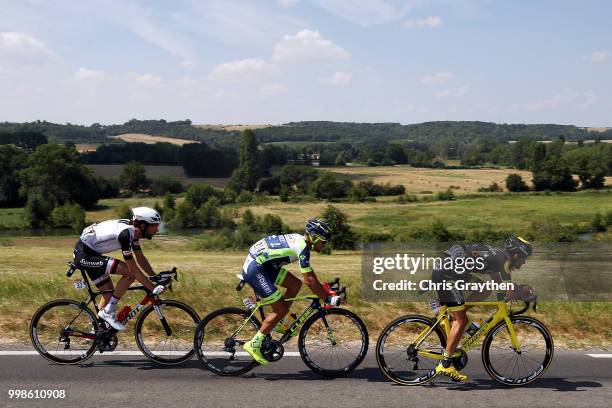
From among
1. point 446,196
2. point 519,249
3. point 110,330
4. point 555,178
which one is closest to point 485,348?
point 519,249

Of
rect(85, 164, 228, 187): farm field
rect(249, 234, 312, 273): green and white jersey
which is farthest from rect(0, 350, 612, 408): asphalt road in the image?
rect(85, 164, 228, 187): farm field

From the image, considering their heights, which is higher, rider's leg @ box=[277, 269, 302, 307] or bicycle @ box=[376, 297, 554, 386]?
rider's leg @ box=[277, 269, 302, 307]

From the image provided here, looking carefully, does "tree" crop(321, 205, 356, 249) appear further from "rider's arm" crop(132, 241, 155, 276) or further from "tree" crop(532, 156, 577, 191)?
"tree" crop(532, 156, 577, 191)

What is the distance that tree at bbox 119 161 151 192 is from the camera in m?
114

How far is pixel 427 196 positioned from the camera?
351 feet

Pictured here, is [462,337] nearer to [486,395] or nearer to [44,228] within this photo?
[486,395]

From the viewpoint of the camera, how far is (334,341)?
718 centimetres

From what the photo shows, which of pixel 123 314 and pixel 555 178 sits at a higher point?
pixel 123 314

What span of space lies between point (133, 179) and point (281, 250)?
372 ft

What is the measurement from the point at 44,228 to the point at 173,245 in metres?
30.2

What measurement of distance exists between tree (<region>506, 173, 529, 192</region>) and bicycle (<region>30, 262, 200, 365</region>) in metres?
116

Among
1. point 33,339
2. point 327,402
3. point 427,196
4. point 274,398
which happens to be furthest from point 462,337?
point 427,196

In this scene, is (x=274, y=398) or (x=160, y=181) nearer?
(x=274, y=398)

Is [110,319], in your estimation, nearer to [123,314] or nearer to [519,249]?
[123,314]
